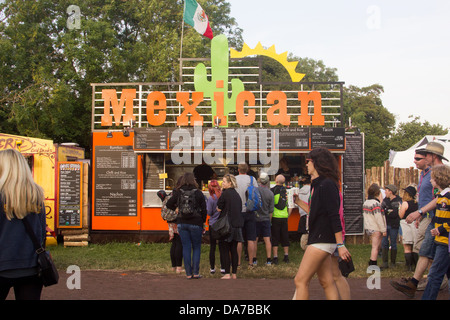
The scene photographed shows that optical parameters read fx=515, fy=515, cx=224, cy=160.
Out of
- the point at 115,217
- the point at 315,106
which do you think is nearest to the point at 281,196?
the point at 315,106

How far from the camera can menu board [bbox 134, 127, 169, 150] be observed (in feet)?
44.2

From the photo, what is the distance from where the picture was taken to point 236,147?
1342 centimetres

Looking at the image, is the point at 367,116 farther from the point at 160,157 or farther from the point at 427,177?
the point at 427,177

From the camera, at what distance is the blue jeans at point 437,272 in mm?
6211

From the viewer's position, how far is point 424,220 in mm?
7871

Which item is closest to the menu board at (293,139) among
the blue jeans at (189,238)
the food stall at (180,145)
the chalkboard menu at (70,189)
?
the food stall at (180,145)

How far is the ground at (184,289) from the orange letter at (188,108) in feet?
17.2

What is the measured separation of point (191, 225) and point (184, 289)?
1.24m

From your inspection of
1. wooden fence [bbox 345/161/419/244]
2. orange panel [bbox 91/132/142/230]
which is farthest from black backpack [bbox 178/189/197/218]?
wooden fence [bbox 345/161/419/244]

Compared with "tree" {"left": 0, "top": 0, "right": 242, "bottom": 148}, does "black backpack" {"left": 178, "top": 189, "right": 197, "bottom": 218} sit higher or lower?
lower

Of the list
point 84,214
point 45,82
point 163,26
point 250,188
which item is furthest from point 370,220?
point 163,26

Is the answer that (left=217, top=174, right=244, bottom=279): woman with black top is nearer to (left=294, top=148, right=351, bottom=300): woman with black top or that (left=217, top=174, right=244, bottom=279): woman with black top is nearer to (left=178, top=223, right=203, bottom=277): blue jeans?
(left=178, top=223, right=203, bottom=277): blue jeans

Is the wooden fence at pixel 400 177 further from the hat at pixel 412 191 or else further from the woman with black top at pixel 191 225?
the woman with black top at pixel 191 225

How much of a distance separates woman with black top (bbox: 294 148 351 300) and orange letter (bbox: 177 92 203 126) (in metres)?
8.27
